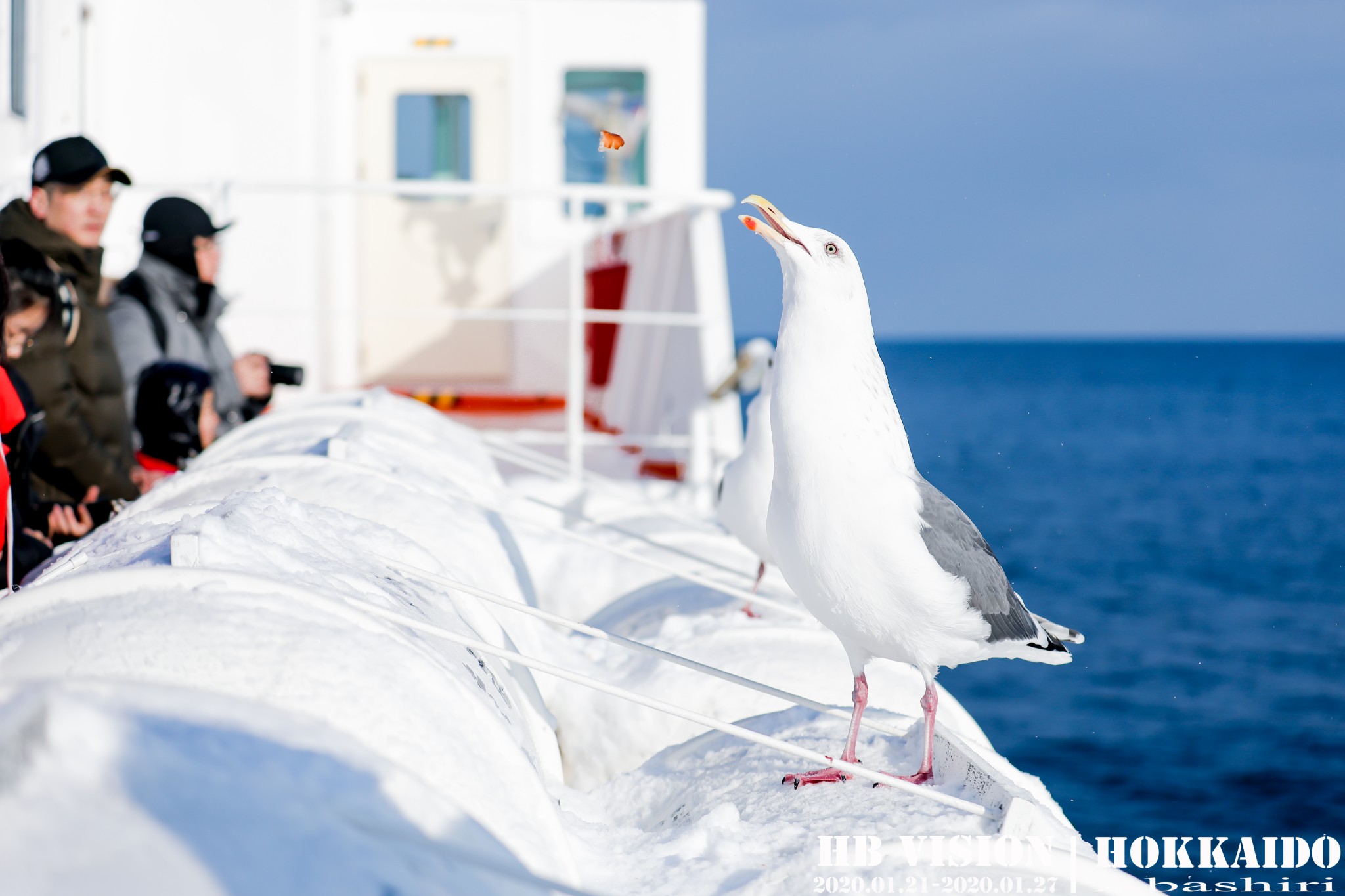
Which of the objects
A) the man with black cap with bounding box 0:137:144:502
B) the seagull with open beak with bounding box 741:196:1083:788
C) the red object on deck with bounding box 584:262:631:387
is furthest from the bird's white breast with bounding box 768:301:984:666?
the red object on deck with bounding box 584:262:631:387

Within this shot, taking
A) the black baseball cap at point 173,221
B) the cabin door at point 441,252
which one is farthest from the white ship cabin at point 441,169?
the black baseball cap at point 173,221

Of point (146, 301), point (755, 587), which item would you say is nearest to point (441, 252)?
point (146, 301)

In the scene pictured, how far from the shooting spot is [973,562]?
185 cm

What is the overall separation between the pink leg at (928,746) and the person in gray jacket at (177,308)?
8.97 ft

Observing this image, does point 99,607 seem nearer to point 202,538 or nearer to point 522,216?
point 202,538

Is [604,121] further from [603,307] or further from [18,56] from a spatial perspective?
[18,56]

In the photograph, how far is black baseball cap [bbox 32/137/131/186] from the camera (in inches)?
134

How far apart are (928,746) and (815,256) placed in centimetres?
76

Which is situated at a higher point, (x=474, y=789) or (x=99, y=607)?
(x=99, y=607)

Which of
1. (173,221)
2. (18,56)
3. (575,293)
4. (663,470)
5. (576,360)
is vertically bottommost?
(663,470)

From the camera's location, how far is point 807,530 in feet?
5.84

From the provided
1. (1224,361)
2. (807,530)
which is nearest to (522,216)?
(807,530)

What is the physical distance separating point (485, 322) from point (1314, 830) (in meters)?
8.28

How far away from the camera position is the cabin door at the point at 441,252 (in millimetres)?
9766
